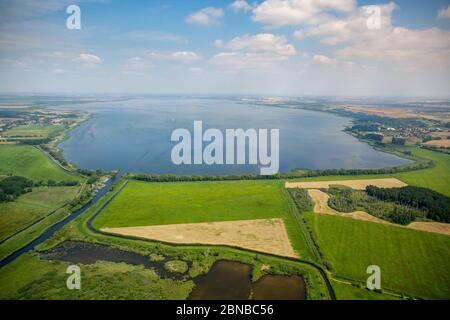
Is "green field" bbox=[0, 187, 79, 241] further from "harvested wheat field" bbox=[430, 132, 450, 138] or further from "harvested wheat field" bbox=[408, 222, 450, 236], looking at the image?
"harvested wheat field" bbox=[430, 132, 450, 138]

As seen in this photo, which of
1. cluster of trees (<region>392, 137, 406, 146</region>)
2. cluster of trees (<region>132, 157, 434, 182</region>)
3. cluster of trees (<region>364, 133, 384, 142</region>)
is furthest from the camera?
cluster of trees (<region>364, 133, 384, 142</region>)

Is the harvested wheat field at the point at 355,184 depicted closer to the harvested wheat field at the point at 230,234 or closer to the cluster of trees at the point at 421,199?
the cluster of trees at the point at 421,199

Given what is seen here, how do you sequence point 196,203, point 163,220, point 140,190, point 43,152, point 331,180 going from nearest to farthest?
point 163,220 → point 196,203 → point 140,190 → point 331,180 → point 43,152

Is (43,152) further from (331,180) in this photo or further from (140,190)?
(331,180)

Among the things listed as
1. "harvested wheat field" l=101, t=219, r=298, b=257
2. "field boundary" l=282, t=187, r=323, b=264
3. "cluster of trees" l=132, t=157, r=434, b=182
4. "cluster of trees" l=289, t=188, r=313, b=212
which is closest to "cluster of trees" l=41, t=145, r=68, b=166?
"cluster of trees" l=132, t=157, r=434, b=182
